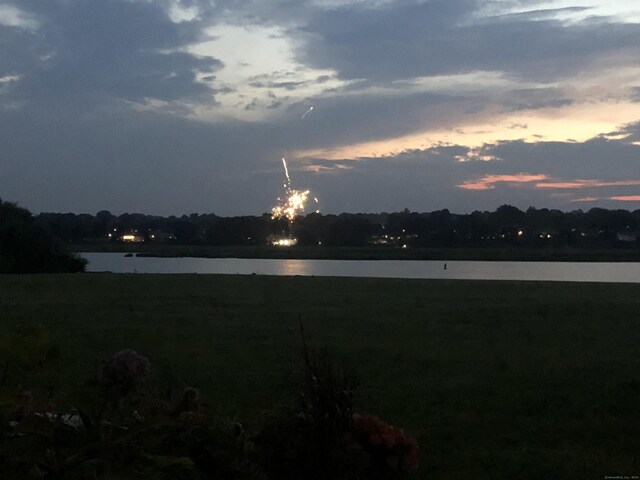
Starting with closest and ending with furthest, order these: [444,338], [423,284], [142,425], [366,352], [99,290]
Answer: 1. [142,425]
2. [366,352]
3. [444,338]
4. [99,290]
5. [423,284]

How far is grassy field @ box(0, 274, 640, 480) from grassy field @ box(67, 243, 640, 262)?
6176 cm

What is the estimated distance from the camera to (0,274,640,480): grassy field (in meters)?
7.85

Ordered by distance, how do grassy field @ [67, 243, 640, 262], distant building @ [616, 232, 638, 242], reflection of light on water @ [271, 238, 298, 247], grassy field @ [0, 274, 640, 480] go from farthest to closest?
reflection of light on water @ [271, 238, 298, 247] < distant building @ [616, 232, 638, 242] < grassy field @ [67, 243, 640, 262] < grassy field @ [0, 274, 640, 480]

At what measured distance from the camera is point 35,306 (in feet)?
66.1

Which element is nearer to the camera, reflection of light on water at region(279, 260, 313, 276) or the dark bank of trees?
the dark bank of trees

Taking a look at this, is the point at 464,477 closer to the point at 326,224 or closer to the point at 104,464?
the point at 104,464

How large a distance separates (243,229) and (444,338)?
308 feet

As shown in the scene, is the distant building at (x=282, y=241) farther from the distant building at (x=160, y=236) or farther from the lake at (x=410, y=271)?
the lake at (x=410, y=271)

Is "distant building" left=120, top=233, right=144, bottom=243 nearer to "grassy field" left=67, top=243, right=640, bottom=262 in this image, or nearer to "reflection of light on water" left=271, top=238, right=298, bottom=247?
"grassy field" left=67, top=243, right=640, bottom=262

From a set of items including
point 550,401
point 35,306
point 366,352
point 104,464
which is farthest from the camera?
point 35,306

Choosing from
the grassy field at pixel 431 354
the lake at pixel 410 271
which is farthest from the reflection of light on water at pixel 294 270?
the grassy field at pixel 431 354

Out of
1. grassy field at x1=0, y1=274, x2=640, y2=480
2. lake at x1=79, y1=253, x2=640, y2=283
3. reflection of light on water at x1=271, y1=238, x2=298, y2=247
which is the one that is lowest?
lake at x1=79, y1=253, x2=640, y2=283

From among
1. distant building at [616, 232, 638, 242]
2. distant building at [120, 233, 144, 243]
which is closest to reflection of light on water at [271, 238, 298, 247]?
distant building at [120, 233, 144, 243]

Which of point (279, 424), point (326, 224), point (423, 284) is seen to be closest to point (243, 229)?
point (326, 224)
